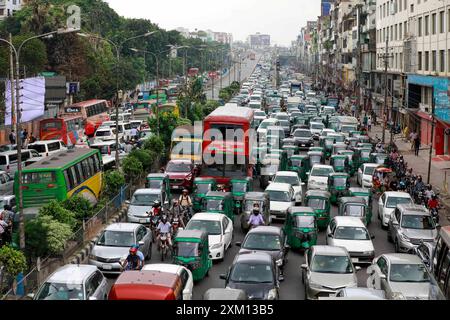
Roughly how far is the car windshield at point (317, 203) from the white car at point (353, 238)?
4.06 m

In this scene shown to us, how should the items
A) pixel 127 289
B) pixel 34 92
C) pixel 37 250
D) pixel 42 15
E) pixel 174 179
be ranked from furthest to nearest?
pixel 42 15
pixel 34 92
pixel 174 179
pixel 37 250
pixel 127 289

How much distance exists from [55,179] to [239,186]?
26.4 feet

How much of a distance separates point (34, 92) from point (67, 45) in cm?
2558

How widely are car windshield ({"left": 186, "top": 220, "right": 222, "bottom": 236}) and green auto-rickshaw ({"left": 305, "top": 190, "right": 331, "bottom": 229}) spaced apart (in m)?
5.53

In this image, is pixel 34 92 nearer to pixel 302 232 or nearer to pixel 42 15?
pixel 42 15

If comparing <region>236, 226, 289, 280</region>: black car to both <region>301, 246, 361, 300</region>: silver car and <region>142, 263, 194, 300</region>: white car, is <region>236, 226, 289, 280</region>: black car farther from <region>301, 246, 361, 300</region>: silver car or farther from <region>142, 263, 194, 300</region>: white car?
<region>142, 263, 194, 300</region>: white car

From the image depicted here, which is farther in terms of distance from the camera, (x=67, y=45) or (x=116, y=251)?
(x=67, y=45)

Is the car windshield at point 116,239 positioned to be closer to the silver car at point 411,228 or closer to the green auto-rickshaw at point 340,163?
the silver car at point 411,228

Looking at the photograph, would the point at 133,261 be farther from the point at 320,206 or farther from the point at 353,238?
the point at 320,206

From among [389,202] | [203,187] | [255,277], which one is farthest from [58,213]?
[389,202]

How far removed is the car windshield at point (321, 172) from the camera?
34.4 m
